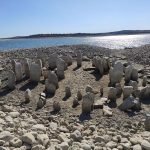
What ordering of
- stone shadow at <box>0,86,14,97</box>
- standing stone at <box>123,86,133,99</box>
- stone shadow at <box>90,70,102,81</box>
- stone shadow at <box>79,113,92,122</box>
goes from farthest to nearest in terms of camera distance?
stone shadow at <box>90,70,102,81</box> < stone shadow at <box>0,86,14,97</box> < standing stone at <box>123,86,133,99</box> < stone shadow at <box>79,113,92,122</box>

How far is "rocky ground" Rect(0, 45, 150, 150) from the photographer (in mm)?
9914

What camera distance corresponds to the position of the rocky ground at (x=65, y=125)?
9.91 metres

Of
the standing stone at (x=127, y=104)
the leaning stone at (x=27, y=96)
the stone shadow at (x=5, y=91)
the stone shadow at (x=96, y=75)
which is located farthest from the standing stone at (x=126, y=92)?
the stone shadow at (x=5, y=91)

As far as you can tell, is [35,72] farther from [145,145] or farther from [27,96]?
[145,145]

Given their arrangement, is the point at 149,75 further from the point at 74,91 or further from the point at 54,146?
the point at 54,146

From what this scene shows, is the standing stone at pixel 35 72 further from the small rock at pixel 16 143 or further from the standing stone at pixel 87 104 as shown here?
the small rock at pixel 16 143

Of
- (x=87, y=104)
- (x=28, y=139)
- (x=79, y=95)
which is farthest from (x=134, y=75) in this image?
(x=28, y=139)

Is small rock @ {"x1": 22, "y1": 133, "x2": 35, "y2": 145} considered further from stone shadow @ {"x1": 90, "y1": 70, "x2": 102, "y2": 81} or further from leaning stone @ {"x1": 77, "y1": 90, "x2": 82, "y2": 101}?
stone shadow @ {"x1": 90, "y1": 70, "x2": 102, "y2": 81}

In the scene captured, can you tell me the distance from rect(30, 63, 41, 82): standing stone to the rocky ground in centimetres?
29

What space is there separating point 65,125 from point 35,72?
4888 mm

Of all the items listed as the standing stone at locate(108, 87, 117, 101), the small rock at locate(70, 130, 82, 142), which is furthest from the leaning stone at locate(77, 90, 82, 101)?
the small rock at locate(70, 130, 82, 142)

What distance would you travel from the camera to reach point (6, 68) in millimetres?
19281

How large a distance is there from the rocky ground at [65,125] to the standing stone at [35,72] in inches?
11.5

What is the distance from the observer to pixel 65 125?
1189 cm
